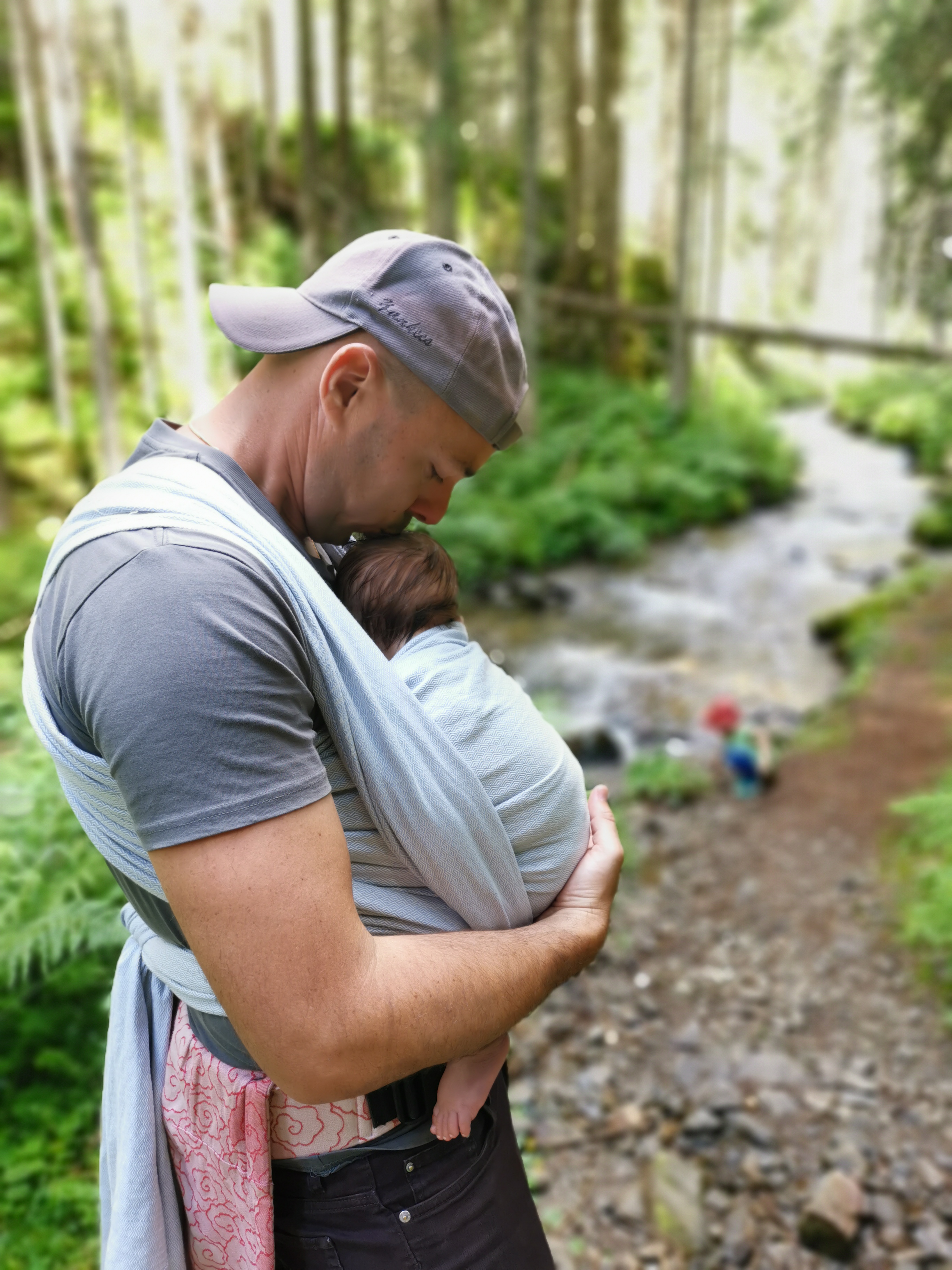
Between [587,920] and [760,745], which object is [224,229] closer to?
[760,745]

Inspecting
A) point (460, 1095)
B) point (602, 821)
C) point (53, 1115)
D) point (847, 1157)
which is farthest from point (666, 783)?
point (460, 1095)

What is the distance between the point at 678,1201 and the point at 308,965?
2.94 meters

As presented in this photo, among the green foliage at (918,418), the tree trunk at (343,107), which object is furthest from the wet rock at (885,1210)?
the tree trunk at (343,107)

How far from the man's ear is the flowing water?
5201mm

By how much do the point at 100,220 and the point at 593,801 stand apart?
18.8 metres

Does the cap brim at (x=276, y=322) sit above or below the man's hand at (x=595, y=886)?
above

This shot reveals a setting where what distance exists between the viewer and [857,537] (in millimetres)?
14922

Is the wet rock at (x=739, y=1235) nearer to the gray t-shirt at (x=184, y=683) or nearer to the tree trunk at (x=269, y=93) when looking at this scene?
the gray t-shirt at (x=184, y=683)

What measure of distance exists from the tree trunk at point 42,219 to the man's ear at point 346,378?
14664mm

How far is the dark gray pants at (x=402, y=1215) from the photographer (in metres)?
1.22

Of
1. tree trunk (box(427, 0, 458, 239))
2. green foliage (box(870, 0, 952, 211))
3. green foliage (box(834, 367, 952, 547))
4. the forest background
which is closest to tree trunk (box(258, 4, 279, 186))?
the forest background

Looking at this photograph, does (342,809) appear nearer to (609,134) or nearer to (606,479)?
(606,479)

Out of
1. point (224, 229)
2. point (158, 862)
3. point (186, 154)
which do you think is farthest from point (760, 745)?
point (224, 229)

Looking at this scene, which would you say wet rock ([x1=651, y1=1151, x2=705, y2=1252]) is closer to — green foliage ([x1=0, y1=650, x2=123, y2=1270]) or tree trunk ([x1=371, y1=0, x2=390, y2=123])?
green foliage ([x1=0, y1=650, x2=123, y2=1270])
